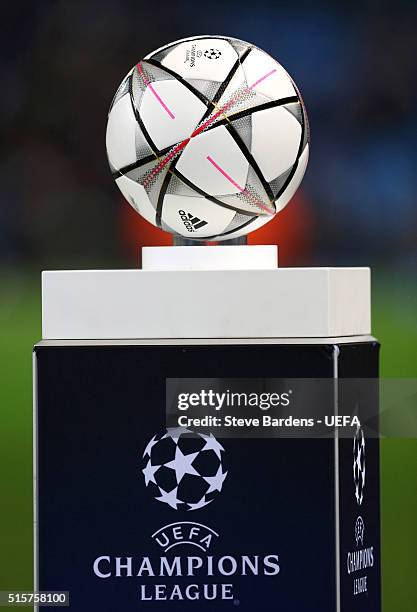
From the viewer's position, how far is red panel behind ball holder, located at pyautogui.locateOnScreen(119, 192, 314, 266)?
3.76 m

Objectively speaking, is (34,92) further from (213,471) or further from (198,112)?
(213,471)

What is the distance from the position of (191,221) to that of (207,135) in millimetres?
207

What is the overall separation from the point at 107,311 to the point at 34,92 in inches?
49.8

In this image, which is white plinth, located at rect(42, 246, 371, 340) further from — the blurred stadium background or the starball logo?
the blurred stadium background

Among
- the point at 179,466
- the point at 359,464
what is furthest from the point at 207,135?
the point at 359,464

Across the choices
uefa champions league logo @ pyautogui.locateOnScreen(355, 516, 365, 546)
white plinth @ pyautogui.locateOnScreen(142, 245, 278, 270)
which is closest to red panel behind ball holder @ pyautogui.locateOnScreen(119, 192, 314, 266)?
white plinth @ pyautogui.locateOnScreen(142, 245, 278, 270)

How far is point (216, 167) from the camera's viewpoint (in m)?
2.71

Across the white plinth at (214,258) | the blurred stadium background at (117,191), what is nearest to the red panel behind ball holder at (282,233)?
the blurred stadium background at (117,191)

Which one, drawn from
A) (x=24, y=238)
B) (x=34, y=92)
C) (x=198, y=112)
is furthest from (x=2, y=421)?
(x=198, y=112)

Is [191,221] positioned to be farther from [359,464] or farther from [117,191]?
[117,191]

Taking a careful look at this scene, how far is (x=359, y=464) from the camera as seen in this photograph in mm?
2859

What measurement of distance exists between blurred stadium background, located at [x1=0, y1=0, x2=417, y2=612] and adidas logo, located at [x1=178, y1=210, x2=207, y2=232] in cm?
93

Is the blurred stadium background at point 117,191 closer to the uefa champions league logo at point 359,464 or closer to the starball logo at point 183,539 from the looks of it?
the uefa champions league logo at point 359,464

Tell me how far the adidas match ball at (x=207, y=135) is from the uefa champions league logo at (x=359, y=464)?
526 millimetres
